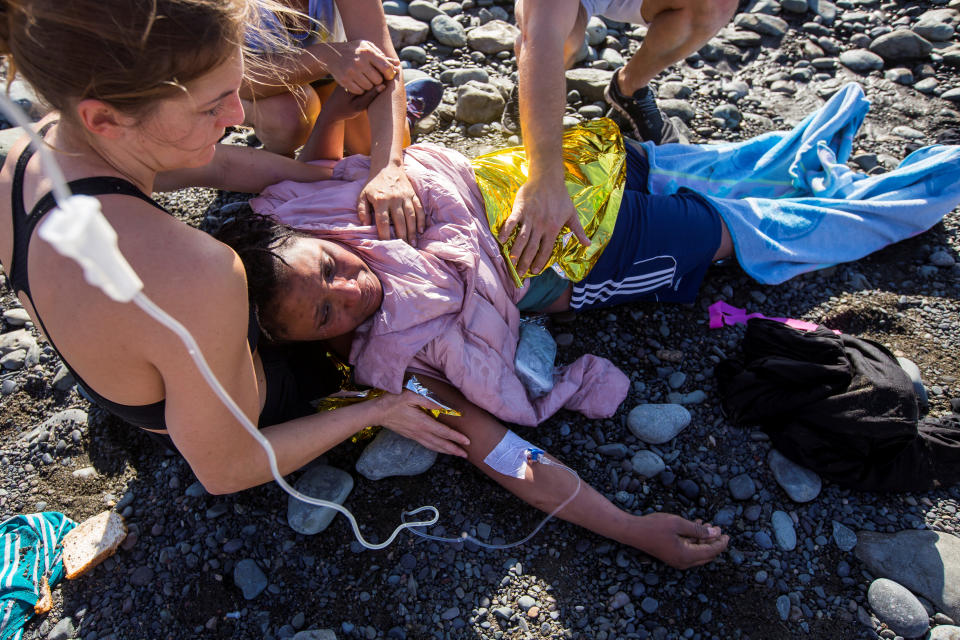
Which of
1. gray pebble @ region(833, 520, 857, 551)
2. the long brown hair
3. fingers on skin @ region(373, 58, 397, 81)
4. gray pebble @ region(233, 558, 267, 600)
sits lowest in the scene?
gray pebble @ region(833, 520, 857, 551)

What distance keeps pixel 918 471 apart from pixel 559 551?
Answer: 1.57 m

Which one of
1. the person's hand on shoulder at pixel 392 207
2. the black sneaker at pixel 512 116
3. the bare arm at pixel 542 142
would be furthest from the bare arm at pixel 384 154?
the black sneaker at pixel 512 116

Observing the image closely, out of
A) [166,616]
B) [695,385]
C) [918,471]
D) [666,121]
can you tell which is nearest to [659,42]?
[666,121]

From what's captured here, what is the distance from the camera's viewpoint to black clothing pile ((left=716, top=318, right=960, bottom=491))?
2.60 meters

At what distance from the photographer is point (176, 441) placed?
186 centimetres

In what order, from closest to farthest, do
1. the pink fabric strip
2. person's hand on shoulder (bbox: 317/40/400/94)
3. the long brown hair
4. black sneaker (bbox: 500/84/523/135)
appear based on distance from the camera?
1. the long brown hair
2. person's hand on shoulder (bbox: 317/40/400/94)
3. the pink fabric strip
4. black sneaker (bbox: 500/84/523/135)

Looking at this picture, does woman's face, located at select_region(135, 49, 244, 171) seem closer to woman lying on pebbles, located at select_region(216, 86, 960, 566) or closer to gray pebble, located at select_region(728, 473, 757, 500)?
woman lying on pebbles, located at select_region(216, 86, 960, 566)

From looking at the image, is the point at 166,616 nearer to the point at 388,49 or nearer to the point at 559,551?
the point at 559,551

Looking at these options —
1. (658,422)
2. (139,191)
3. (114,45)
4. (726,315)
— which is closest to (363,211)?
(139,191)

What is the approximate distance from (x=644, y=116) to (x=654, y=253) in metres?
1.26

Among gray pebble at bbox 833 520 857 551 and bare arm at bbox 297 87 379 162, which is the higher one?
bare arm at bbox 297 87 379 162

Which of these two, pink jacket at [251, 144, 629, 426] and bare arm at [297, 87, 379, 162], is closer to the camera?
pink jacket at [251, 144, 629, 426]

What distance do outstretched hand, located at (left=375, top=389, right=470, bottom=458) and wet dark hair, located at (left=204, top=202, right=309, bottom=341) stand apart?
0.56m

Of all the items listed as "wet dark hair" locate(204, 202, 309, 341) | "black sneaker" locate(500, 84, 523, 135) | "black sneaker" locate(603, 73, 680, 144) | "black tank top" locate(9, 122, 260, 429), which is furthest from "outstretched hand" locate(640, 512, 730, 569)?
"black sneaker" locate(500, 84, 523, 135)
